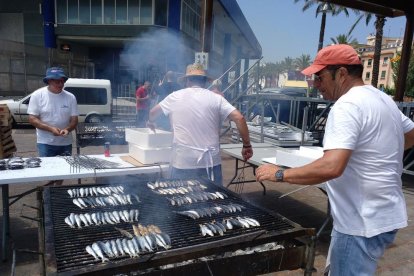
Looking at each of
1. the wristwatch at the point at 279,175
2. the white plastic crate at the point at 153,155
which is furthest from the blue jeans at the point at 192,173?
the wristwatch at the point at 279,175

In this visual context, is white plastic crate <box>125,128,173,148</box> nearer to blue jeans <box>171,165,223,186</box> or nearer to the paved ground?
blue jeans <box>171,165,223,186</box>

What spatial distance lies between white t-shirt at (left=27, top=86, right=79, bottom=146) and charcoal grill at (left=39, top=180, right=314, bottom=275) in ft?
6.74

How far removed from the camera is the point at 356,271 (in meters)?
1.93

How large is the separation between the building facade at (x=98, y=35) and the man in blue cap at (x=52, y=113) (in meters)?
10.5

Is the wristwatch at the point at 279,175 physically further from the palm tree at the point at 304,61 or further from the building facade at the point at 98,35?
the palm tree at the point at 304,61

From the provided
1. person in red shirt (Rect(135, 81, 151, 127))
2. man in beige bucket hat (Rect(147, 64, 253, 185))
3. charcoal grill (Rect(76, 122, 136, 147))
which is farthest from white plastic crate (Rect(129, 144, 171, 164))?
person in red shirt (Rect(135, 81, 151, 127))

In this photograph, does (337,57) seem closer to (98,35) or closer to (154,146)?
(154,146)

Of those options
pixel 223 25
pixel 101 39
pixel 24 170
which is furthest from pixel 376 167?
pixel 223 25

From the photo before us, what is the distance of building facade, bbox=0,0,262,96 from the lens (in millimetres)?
18469

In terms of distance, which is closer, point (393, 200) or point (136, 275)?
point (136, 275)

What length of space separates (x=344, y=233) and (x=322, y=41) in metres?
28.3

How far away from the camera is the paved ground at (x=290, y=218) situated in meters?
3.59

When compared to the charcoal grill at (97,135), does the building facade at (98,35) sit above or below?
above

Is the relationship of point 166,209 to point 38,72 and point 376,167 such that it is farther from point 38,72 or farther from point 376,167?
point 38,72
